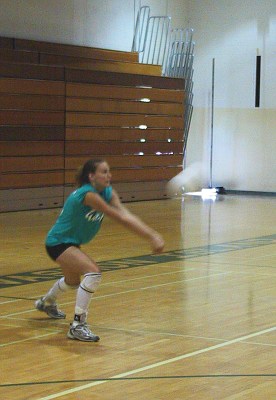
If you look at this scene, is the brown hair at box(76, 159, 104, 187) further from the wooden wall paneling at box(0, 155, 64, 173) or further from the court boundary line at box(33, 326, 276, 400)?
the wooden wall paneling at box(0, 155, 64, 173)

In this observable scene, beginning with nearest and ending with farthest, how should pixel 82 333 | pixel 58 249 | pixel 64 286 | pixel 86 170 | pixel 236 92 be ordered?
pixel 82 333 < pixel 86 170 < pixel 58 249 < pixel 64 286 < pixel 236 92

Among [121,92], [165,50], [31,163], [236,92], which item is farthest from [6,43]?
[236,92]

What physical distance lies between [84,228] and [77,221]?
85mm

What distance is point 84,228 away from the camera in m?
6.43

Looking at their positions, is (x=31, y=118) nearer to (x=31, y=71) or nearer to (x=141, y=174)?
(x=31, y=71)

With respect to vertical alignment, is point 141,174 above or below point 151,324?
above

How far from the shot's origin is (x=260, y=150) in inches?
848

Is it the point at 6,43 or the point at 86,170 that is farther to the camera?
the point at 6,43

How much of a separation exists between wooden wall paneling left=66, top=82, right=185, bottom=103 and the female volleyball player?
35.4 feet

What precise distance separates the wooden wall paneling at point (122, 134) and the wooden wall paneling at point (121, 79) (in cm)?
90

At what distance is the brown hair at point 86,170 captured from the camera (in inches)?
247

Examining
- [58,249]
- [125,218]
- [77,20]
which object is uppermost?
[77,20]

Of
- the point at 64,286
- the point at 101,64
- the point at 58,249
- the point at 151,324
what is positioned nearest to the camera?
the point at 58,249

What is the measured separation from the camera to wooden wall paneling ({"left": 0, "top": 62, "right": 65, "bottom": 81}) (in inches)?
625
